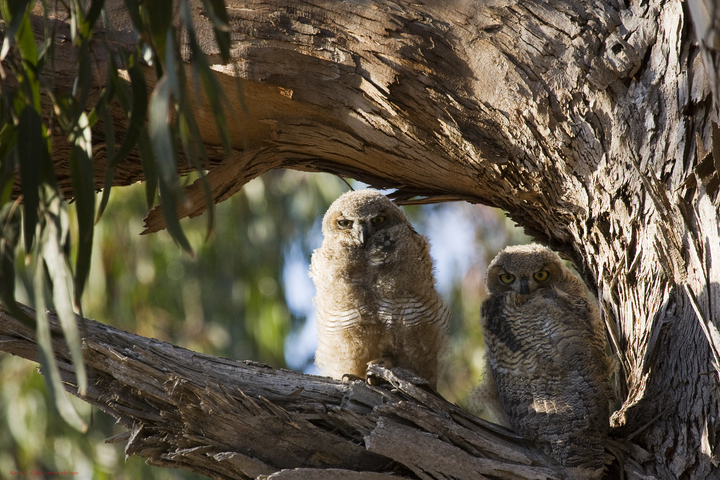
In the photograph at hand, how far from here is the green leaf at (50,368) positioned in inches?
47.7

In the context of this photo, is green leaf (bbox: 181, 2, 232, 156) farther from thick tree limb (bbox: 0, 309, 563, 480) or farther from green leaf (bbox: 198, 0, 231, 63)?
thick tree limb (bbox: 0, 309, 563, 480)

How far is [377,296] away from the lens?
8.21 ft

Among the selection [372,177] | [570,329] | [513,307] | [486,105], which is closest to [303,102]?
[372,177]

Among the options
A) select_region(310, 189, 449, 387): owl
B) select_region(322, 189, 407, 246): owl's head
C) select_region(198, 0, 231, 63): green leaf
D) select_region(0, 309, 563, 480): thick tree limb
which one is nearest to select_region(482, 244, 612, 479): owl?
select_region(0, 309, 563, 480): thick tree limb

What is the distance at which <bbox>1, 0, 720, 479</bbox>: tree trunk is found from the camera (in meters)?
1.98

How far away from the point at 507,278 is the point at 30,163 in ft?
6.06

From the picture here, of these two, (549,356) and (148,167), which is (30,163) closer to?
(148,167)

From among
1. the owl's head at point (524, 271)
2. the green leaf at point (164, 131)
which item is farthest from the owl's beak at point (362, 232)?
the green leaf at point (164, 131)

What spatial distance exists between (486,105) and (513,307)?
76 centimetres

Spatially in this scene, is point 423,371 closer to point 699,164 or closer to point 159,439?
point 159,439

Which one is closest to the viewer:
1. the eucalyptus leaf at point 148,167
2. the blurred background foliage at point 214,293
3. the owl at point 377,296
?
the eucalyptus leaf at point 148,167

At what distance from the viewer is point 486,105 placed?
2.23 metres

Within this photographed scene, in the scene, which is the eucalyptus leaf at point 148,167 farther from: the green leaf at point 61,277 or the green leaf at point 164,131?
the green leaf at point 164,131

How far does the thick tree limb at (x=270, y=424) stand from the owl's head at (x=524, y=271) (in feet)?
2.33
